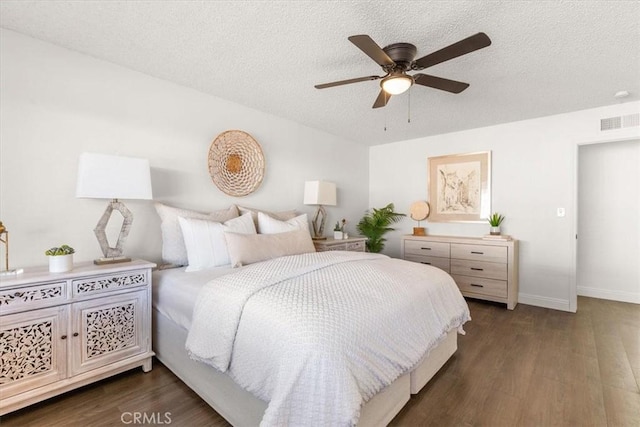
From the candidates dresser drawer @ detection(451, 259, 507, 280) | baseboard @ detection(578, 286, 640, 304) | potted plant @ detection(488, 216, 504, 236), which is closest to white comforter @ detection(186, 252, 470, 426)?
dresser drawer @ detection(451, 259, 507, 280)

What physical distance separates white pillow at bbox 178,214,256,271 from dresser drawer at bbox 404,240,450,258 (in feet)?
9.40

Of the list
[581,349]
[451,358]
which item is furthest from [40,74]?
[581,349]

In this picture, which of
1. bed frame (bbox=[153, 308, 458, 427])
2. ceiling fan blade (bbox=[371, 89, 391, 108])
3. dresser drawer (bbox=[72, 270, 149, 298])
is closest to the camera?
bed frame (bbox=[153, 308, 458, 427])

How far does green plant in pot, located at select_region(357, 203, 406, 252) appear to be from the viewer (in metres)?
4.85

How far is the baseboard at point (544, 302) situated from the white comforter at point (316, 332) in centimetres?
253

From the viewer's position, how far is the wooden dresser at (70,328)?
164 cm

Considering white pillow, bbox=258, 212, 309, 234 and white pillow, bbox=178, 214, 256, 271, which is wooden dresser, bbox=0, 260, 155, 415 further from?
white pillow, bbox=258, 212, 309, 234

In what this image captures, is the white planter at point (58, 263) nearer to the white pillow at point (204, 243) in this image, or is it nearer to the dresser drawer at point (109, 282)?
the dresser drawer at point (109, 282)

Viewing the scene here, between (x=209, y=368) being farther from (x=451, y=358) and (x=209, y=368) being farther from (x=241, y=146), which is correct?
(x=241, y=146)

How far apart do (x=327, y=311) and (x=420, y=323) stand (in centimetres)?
73

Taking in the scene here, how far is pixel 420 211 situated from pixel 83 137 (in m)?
4.18

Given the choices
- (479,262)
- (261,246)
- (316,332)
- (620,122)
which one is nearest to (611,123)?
(620,122)

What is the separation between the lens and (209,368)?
171 cm

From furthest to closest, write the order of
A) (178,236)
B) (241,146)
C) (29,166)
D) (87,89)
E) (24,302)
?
(241,146)
(178,236)
(87,89)
(29,166)
(24,302)
